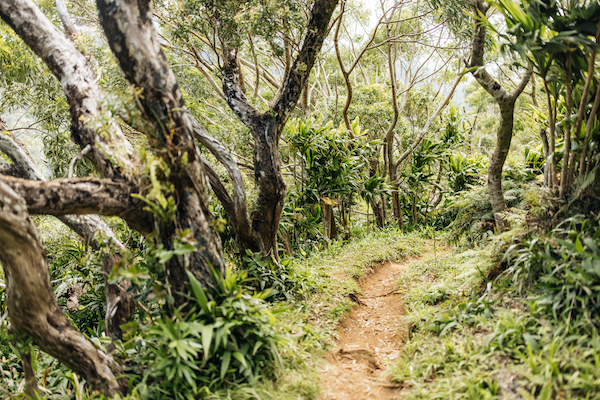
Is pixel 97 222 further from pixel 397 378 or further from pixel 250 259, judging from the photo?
pixel 397 378

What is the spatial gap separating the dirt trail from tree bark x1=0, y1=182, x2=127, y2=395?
150 centimetres

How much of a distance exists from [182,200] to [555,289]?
2598mm

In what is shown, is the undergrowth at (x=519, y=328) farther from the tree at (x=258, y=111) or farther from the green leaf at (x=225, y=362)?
the tree at (x=258, y=111)

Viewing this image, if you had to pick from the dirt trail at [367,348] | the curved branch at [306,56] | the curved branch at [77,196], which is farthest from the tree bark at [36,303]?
the curved branch at [306,56]

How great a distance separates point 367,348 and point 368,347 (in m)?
0.04

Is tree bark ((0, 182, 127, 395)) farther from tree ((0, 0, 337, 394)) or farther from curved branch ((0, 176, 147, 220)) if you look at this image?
curved branch ((0, 176, 147, 220))

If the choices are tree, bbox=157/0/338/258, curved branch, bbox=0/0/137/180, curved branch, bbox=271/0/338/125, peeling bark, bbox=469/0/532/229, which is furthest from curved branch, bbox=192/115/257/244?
peeling bark, bbox=469/0/532/229

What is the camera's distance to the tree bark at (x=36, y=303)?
2045 millimetres

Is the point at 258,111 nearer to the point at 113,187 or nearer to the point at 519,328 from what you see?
the point at 113,187

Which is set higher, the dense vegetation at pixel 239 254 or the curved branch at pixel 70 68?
the curved branch at pixel 70 68

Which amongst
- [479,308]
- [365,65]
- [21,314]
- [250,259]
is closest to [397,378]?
[479,308]

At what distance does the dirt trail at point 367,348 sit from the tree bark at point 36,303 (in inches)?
59.0

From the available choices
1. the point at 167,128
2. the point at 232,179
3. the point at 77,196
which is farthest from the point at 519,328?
the point at 77,196

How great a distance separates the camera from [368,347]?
3.30 m
